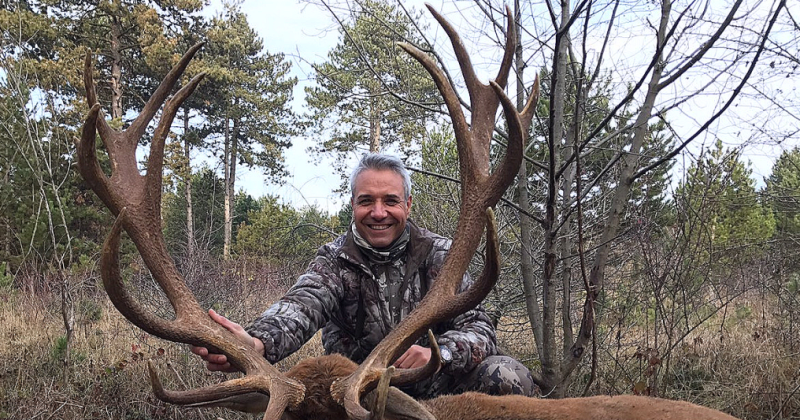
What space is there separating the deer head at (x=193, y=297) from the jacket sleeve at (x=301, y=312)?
449mm

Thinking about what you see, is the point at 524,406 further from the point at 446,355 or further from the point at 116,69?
the point at 116,69

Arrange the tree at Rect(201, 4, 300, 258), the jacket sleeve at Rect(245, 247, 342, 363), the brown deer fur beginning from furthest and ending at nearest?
1. the tree at Rect(201, 4, 300, 258)
2. the jacket sleeve at Rect(245, 247, 342, 363)
3. the brown deer fur

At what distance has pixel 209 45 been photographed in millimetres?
30938

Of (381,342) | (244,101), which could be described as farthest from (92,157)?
(244,101)

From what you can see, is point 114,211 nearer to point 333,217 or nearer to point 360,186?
point 360,186

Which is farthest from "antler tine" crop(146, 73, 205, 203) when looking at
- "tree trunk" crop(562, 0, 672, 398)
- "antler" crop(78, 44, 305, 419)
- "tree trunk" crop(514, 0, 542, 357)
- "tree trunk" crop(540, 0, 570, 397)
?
"tree trunk" crop(562, 0, 672, 398)

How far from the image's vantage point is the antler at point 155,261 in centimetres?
264

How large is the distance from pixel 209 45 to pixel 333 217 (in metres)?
11.8

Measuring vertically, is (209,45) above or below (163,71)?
above

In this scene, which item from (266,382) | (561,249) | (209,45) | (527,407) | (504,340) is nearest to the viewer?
(266,382)

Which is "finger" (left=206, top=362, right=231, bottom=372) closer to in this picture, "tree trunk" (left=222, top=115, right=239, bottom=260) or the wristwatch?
the wristwatch

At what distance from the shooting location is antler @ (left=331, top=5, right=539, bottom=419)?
2674 mm

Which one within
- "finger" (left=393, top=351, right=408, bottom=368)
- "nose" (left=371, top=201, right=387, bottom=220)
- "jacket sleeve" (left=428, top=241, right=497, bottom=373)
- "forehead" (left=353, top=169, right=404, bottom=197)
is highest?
"forehead" (left=353, top=169, right=404, bottom=197)

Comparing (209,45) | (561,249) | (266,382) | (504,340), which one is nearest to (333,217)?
(209,45)
